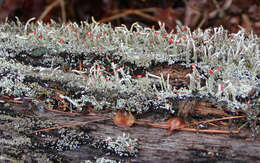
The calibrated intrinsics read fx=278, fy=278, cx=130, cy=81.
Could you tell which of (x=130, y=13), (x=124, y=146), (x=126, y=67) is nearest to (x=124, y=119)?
(x=124, y=146)

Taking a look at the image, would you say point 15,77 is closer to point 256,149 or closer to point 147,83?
point 147,83

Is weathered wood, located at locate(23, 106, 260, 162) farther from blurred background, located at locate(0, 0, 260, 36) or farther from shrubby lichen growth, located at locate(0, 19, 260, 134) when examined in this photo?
blurred background, located at locate(0, 0, 260, 36)

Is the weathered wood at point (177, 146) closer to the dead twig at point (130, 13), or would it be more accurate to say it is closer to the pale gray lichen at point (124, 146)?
the pale gray lichen at point (124, 146)

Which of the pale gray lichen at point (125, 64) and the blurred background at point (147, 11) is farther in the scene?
the blurred background at point (147, 11)

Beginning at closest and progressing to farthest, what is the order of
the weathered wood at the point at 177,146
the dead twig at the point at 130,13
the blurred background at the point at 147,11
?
1. the weathered wood at the point at 177,146
2. the blurred background at the point at 147,11
3. the dead twig at the point at 130,13

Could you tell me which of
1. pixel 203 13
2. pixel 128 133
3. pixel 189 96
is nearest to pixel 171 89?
pixel 189 96

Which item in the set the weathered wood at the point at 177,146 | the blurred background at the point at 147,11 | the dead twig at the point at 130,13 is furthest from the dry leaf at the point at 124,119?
the dead twig at the point at 130,13

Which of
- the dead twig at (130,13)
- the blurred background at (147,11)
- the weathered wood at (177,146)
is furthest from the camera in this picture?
the dead twig at (130,13)
